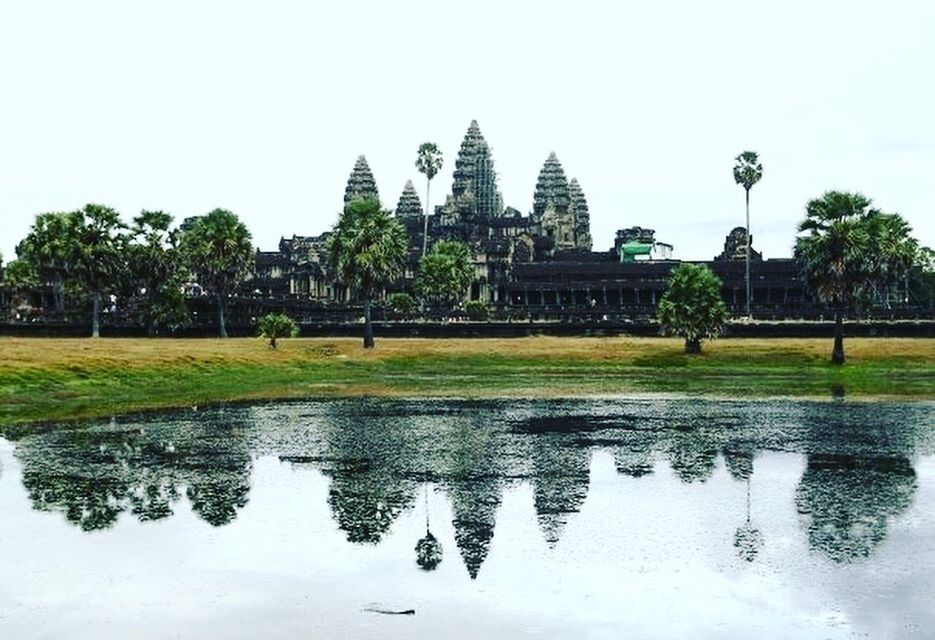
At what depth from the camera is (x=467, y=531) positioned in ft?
80.5

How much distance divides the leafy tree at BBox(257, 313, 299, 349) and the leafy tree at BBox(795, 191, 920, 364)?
120ft

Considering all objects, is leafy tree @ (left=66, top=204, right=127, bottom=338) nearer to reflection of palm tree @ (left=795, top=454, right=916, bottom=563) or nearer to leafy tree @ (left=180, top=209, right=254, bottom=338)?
leafy tree @ (left=180, top=209, right=254, bottom=338)

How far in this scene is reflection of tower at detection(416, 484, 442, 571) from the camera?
2172 cm

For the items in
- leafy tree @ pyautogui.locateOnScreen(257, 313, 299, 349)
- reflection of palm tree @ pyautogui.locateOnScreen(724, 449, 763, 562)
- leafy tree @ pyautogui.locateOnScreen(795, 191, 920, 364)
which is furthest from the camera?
leafy tree @ pyautogui.locateOnScreen(257, 313, 299, 349)

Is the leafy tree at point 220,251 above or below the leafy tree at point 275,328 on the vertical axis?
above

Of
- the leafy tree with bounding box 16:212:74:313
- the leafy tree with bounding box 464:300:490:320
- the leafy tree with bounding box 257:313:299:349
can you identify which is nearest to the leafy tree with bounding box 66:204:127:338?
the leafy tree with bounding box 16:212:74:313

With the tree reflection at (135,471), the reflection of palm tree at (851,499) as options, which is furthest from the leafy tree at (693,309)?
the reflection of palm tree at (851,499)

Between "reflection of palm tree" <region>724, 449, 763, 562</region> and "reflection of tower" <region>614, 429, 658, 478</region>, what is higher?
"reflection of tower" <region>614, 429, 658, 478</region>

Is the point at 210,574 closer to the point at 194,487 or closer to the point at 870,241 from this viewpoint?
the point at 194,487

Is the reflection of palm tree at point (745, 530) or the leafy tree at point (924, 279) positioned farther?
the leafy tree at point (924, 279)

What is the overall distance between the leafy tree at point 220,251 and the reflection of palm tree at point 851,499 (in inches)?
2922

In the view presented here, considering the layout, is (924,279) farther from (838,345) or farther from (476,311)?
(838,345)

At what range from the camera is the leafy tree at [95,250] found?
10056cm

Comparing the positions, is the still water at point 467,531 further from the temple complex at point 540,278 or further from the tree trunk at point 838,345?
the temple complex at point 540,278
